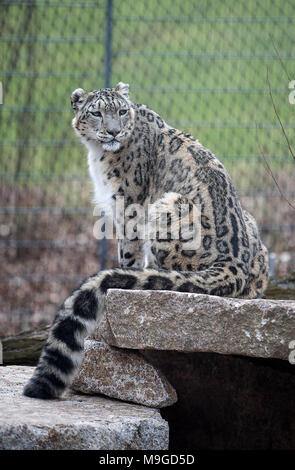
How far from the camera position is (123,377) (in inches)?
172

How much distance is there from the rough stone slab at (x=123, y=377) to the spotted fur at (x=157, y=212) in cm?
26

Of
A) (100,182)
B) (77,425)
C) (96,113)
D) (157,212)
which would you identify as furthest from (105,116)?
(77,425)

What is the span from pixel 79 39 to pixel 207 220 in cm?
455

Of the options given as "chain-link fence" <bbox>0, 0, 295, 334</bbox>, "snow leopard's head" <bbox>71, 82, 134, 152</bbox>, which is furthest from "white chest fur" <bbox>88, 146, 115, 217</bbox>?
"chain-link fence" <bbox>0, 0, 295, 334</bbox>

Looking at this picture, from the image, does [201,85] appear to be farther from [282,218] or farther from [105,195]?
[105,195]

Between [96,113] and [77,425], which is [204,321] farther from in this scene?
[96,113]

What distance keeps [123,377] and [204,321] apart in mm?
664

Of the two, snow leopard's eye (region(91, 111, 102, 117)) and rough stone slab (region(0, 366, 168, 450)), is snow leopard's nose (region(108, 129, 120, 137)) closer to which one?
snow leopard's eye (region(91, 111, 102, 117))

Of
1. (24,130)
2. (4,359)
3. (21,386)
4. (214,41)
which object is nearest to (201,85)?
(214,41)

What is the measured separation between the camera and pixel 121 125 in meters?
5.96

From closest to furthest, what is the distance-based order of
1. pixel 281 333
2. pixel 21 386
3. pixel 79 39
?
pixel 281 333 < pixel 21 386 < pixel 79 39

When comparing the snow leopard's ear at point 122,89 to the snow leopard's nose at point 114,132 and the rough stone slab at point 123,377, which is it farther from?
the rough stone slab at point 123,377

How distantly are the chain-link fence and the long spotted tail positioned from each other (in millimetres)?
4242

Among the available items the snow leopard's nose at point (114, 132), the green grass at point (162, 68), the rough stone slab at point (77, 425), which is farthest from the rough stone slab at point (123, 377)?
the green grass at point (162, 68)
